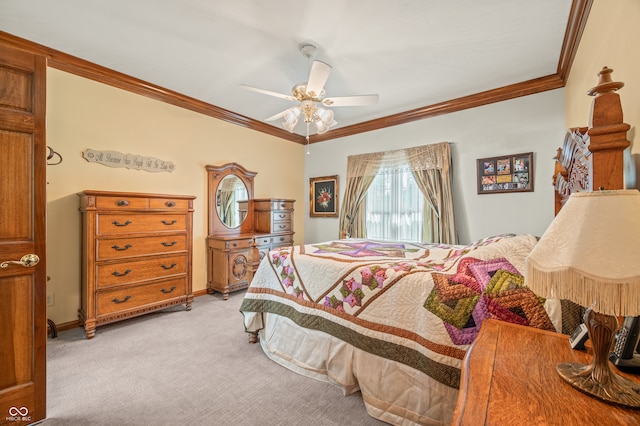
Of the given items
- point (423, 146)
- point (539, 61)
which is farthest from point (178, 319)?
point (539, 61)

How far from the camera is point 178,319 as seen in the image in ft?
10.0

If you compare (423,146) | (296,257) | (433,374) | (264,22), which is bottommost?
(433,374)

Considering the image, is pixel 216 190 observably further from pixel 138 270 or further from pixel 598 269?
pixel 598 269

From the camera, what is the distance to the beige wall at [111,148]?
274 cm

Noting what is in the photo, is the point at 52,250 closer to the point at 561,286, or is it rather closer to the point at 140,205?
Answer: the point at 140,205

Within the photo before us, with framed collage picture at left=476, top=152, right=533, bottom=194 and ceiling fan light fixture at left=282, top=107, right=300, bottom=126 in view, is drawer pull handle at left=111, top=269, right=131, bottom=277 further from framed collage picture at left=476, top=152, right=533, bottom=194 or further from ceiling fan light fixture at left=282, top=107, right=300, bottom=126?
framed collage picture at left=476, top=152, right=533, bottom=194

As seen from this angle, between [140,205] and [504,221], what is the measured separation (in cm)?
432

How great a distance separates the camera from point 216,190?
4078mm

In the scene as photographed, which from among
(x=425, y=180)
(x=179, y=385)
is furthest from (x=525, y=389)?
(x=425, y=180)

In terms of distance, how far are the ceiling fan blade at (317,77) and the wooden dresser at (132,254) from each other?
197 cm

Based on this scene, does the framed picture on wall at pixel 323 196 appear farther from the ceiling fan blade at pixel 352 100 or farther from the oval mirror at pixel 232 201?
the ceiling fan blade at pixel 352 100

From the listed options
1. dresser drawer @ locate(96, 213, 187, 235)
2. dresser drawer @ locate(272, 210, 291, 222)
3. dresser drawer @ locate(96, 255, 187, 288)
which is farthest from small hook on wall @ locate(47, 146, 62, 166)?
dresser drawer @ locate(272, 210, 291, 222)

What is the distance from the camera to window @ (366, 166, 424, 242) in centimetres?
412

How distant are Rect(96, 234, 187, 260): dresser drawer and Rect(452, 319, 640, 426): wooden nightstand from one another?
3.18 meters
